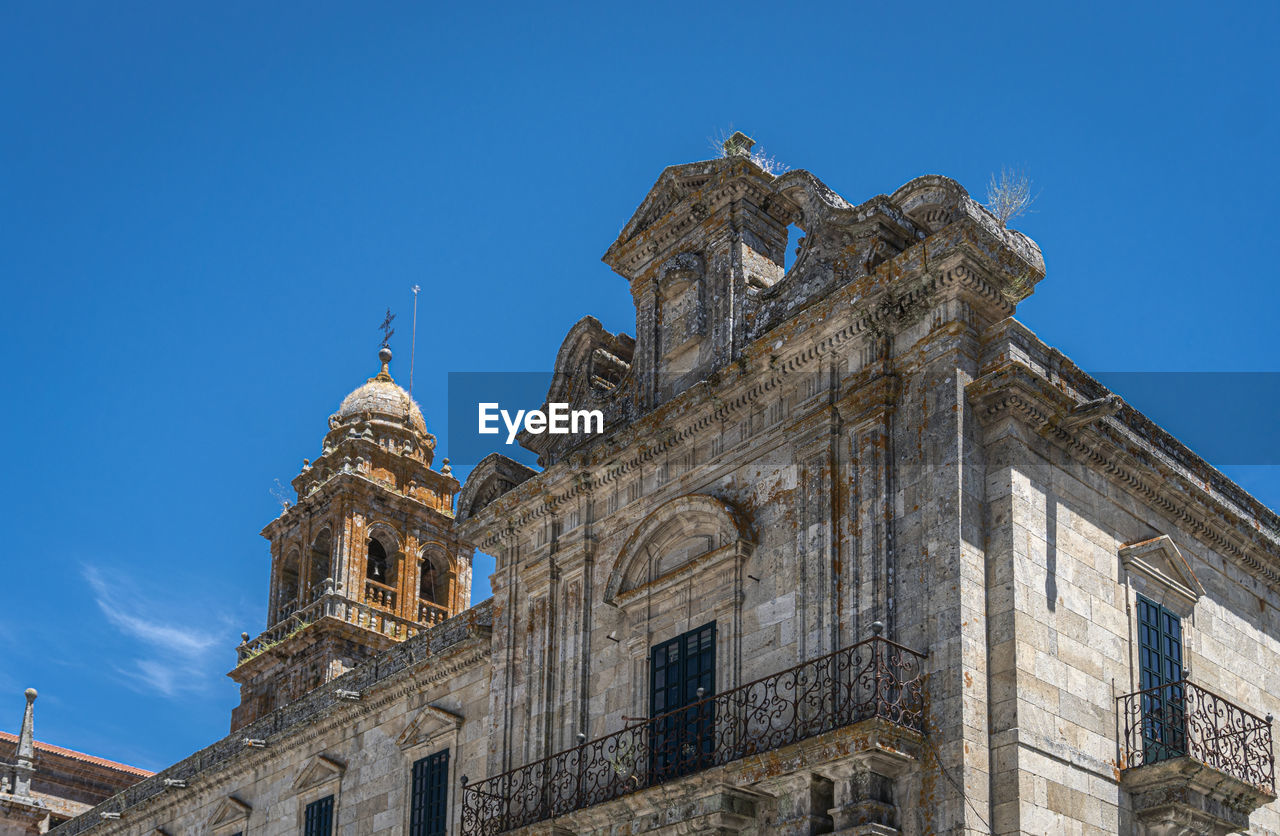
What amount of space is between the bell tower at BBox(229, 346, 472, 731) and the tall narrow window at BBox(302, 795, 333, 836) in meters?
12.9

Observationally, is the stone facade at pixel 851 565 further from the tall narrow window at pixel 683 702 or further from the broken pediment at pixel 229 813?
the broken pediment at pixel 229 813

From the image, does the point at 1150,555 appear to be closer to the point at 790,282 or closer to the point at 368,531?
the point at 790,282

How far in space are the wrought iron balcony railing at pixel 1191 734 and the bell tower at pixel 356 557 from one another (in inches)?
968

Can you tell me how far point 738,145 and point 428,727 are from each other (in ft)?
29.4

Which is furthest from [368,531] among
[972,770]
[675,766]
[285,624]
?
[972,770]

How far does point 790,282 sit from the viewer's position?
17.9 meters

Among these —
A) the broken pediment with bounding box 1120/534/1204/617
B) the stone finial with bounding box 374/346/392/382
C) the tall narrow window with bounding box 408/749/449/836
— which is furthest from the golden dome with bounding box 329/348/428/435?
the broken pediment with bounding box 1120/534/1204/617

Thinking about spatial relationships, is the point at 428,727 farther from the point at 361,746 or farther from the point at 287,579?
the point at 287,579

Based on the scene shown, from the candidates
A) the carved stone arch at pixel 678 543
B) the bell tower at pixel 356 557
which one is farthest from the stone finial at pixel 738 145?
the bell tower at pixel 356 557

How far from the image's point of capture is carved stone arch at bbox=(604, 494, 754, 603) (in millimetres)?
16953

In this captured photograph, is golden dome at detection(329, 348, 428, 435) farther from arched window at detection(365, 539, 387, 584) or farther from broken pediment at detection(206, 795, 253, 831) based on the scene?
broken pediment at detection(206, 795, 253, 831)

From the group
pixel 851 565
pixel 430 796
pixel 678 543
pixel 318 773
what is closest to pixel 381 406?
pixel 318 773

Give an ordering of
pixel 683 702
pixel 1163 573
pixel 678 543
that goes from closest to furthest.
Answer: pixel 1163 573
pixel 683 702
pixel 678 543

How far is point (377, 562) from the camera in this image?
133 feet
